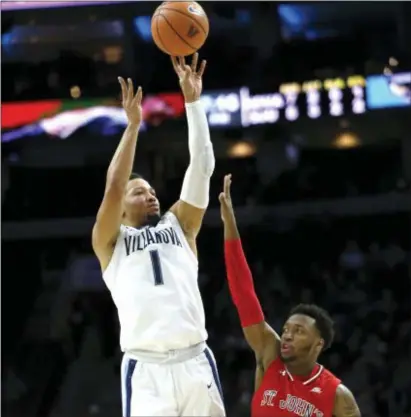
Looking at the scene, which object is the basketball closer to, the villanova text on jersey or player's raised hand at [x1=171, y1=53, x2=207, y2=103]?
player's raised hand at [x1=171, y1=53, x2=207, y2=103]

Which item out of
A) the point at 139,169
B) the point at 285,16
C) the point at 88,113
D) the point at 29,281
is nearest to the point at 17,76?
the point at 88,113

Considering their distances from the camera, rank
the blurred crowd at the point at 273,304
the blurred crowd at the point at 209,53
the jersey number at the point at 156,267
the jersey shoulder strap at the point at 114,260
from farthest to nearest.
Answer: the blurred crowd at the point at 209,53 < the blurred crowd at the point at 273,304 < the jersey shoulder strap at the point at 114,260 < the jersey number at the point at 156,267

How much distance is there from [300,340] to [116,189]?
4.19 ft

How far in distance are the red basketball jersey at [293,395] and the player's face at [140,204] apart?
1.08m

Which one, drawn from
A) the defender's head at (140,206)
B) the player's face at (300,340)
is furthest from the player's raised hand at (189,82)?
the player's face at (300,340)

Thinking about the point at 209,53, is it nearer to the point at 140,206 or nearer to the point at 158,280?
the point at 140,206

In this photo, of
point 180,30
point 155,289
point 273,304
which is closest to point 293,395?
point 155,289

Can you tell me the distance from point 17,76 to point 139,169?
173 cm

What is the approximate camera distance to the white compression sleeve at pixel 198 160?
3.56m

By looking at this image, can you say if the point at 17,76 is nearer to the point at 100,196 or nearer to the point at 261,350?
the point at 100,196

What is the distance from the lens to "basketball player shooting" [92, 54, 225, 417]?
3342 millimetres

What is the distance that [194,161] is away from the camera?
357cm

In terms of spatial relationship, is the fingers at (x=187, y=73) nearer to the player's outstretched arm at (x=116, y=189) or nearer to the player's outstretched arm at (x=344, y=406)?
the player's outstretched arm at (x=116, y=189)

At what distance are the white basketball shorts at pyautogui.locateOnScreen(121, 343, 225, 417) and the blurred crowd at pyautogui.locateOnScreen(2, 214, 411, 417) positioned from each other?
199 inches
